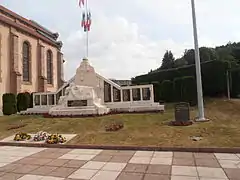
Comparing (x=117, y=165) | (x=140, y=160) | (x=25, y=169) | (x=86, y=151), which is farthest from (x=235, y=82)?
(x=25, y=169)

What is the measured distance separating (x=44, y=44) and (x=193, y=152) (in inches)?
1457

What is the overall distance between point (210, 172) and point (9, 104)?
24702 mm

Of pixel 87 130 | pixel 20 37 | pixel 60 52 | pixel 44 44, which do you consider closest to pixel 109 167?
pixel 87 130

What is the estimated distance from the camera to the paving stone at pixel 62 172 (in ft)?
19.9

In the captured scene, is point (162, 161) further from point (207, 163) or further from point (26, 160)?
point (26, 160)

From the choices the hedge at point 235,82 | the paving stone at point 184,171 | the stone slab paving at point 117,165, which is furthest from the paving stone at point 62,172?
the hedge at point 235,82

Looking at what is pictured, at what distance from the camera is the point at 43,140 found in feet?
37.0

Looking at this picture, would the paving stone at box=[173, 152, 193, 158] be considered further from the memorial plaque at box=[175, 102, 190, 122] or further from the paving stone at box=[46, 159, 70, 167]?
the memorial plaque at box=[175, 102, 190, 122]

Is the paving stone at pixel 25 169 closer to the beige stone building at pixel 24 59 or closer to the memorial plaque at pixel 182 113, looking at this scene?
the memorial plaque at pixel 182 113

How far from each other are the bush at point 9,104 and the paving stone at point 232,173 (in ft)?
80.5

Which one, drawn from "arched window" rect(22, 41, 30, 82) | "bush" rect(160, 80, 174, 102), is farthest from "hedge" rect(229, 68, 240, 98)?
"arched window" rect(22, 41, 30, 82)

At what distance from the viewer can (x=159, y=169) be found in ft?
21.0

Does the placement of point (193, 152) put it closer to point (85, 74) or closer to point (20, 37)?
point (85, 74)

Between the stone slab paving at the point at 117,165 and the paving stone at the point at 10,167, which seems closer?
the stone slab paving at the point at 117,165
